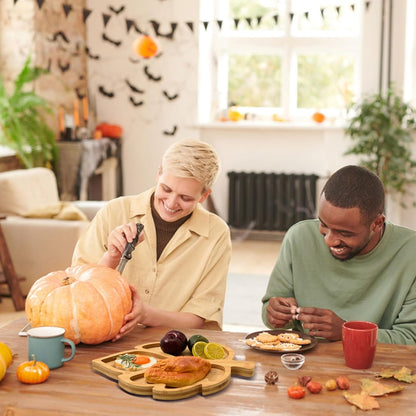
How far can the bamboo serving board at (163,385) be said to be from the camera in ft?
4.77

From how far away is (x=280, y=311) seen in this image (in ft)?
6.45

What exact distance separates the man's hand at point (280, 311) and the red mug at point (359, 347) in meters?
0.31

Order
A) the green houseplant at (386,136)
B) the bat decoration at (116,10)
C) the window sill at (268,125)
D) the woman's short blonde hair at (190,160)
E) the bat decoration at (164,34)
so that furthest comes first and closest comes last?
the bat decoration at (116,10) → the window sill at (268,125) → the bat decoration at (164,34) → the green houseplant at (386,136) → the woman's short blonde hair at (190,160)

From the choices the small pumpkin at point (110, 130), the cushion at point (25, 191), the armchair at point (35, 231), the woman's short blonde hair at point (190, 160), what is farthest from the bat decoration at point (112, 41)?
the woman's short blonde hair at point (190, 160)

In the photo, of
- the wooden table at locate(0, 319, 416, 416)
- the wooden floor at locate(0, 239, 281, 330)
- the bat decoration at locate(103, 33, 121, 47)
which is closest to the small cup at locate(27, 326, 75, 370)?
the wooden table at locate(0, 319, 416, 416)

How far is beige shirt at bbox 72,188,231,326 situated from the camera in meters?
2.24

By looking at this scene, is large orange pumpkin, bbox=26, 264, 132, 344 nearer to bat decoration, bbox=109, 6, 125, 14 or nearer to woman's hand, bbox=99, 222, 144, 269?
woman's hand, bbox=99, 222, 144, 269

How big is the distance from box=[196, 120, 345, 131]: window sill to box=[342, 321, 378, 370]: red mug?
17.9 feet

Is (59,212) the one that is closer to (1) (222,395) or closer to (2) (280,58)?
(2) (280,58)

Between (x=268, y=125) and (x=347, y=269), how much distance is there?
17.2ft

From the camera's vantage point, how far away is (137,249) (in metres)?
2.28

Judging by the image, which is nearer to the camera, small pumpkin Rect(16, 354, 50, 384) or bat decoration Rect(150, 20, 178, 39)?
small pumpkin Rect(16, 354, 50, 384)

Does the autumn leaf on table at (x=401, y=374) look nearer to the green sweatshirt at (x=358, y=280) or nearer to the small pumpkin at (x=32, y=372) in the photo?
the green sweatshirt at (x=358, y=280)

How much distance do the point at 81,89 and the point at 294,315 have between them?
19.4 ft
